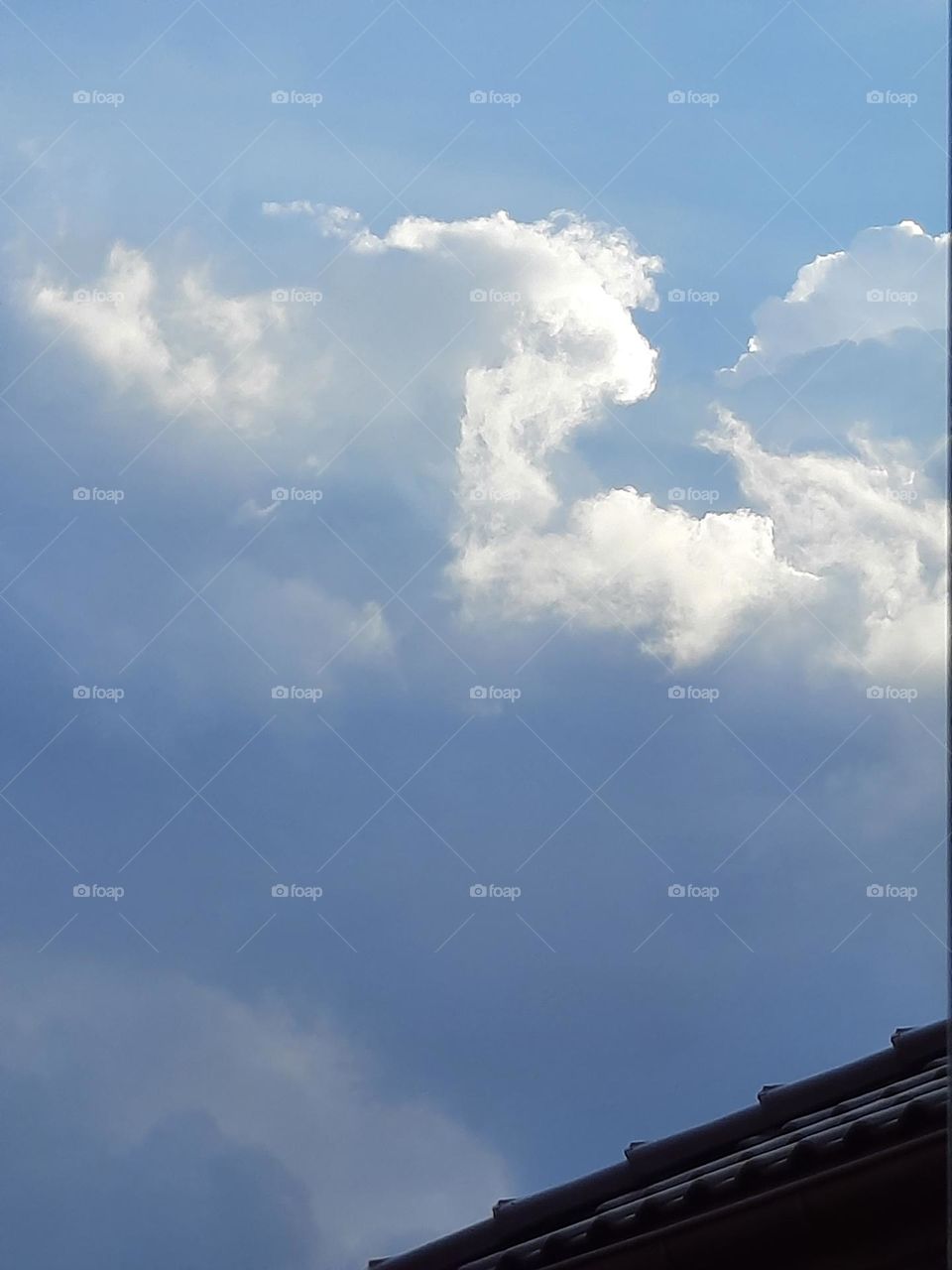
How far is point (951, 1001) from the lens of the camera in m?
1.50

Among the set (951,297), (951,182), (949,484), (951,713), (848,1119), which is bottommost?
(848,1119)

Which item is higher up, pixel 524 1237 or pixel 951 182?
pixel 951 182

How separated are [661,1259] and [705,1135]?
1.94 meters

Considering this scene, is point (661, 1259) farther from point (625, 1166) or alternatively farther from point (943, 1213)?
point (625, 1166)

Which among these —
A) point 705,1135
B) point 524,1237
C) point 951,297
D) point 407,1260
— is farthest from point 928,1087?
point 951,297

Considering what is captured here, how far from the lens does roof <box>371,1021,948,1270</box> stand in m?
3.40

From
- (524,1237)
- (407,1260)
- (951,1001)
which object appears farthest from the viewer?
(407,1260)

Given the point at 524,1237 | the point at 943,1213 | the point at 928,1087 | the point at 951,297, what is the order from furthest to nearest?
1. the point at 524,1237
2. the point at 928,1087
3. the point at 943,1213
4. the point at 951,297

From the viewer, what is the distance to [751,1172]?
379cm

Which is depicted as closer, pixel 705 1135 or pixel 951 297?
pixel 951 297

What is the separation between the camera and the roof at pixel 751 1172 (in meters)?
3.40

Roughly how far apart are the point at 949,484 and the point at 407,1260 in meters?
5.33

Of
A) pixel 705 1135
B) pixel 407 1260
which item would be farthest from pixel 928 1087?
pixel 407 1260

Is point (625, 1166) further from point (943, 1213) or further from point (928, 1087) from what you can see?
point (943, 1213)
